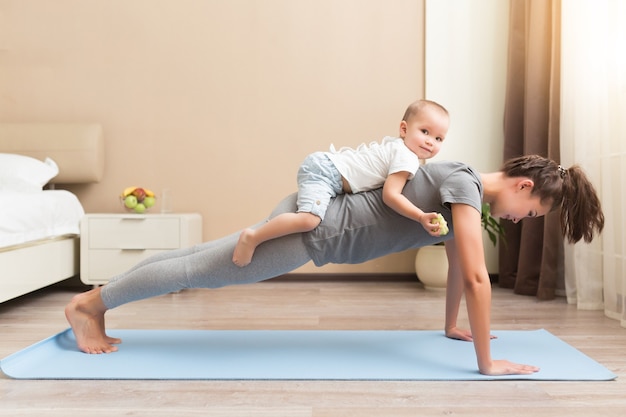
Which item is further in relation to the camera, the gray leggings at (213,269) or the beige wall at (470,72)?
the beige wall at (470,72)

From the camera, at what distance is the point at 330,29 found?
385 centimetres

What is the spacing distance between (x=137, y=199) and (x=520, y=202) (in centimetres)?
233

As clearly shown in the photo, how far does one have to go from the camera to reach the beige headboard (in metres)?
3.65

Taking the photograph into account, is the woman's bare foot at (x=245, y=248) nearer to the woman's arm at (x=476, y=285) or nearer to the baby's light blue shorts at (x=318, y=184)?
the baby's light blue shorts at (x=318, y=184)

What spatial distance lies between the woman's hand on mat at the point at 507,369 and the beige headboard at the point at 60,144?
278 cm

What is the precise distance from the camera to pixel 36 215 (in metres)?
3.06

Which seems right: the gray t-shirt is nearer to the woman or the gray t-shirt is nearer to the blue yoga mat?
the woman

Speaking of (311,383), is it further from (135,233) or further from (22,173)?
(22,173)

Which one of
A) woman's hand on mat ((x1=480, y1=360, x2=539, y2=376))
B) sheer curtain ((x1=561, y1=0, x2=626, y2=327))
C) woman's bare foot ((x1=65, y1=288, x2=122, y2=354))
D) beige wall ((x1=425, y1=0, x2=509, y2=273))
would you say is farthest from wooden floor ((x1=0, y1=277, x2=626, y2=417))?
beige wall ((x1=425, y1=0, x2=509, y2=273))

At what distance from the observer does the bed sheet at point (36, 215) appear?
279cm

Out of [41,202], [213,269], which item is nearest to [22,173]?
[41,202]

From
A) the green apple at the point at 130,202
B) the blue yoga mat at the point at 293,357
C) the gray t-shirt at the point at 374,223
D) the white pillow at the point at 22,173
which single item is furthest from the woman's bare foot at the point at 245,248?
the white pillow at the point at 22,173

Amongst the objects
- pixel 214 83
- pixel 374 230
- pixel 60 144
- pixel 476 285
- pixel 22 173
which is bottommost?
pixel 476 285

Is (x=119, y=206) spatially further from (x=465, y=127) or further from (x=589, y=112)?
(x=589, y=112)
